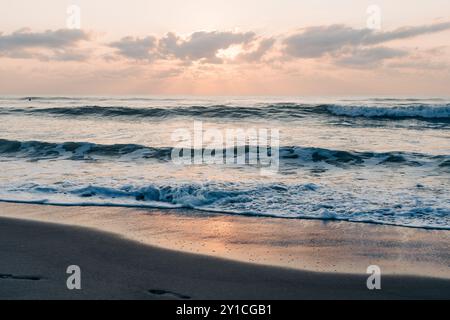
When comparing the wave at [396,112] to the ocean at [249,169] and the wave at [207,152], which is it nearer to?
the ocean at [249,169]

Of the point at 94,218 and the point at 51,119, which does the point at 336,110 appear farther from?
the point at 94,218

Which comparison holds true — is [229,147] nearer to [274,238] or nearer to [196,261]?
[274,238]

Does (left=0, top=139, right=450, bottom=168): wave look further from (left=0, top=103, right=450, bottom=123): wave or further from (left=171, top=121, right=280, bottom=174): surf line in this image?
(left=0, top=103, right=450, bottom=123): wave

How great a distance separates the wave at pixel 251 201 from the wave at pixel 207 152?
4.36 metres

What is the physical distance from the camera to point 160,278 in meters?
5.02

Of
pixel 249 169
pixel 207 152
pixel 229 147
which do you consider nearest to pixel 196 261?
pixel 249 169

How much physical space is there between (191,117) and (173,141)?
1025 centimetres

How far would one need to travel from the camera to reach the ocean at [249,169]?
884cm


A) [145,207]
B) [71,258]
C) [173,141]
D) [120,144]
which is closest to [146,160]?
[120,144]

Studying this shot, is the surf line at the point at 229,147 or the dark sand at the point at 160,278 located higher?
the surf line at the point at 229,147

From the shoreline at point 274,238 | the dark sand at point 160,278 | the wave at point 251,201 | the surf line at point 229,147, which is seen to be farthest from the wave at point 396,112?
the dark sand at point 160,278

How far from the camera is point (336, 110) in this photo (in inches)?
1173

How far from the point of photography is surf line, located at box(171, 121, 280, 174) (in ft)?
47.0

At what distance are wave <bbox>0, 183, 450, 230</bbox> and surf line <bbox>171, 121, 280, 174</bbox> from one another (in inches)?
107
